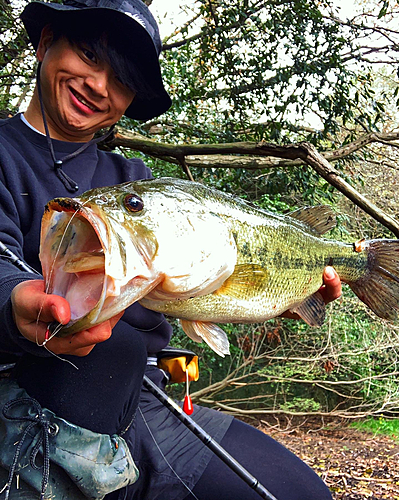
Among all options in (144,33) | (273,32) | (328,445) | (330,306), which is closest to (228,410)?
(328,445)

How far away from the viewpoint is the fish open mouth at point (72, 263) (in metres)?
1.03

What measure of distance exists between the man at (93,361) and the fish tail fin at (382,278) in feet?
0.81

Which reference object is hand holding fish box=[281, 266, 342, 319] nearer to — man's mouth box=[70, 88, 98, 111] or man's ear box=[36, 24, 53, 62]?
man's mouth box=[70, 88, 98, 111]

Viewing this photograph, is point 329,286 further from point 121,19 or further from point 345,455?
point 345,455

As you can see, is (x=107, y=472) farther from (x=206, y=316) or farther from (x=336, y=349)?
(x=336, y=349)

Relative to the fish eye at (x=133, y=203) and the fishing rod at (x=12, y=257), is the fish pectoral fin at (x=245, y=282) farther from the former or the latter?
the fishing rod at (x=12, y=257)

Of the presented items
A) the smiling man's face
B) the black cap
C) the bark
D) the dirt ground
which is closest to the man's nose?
the smiling man's face

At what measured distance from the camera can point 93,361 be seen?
145cm

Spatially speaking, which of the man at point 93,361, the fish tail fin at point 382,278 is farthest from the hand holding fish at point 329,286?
the fish tail fin at point 382,278

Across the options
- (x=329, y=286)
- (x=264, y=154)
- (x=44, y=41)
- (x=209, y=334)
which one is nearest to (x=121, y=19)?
(x=44, y=41)

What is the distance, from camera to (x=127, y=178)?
6.95 feet

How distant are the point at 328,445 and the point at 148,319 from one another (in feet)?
19.0

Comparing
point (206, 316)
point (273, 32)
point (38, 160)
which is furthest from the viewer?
point (273, 32)

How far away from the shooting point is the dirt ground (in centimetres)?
495
